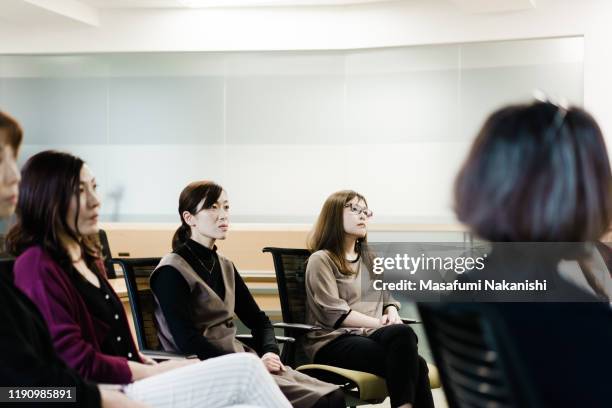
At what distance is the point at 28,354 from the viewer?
179cm

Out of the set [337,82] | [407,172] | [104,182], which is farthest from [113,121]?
[407,172]

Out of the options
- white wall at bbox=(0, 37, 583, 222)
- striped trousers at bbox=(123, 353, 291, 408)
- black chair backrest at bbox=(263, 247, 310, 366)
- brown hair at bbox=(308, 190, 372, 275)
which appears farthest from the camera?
white wall at bbox=(0, 37, 583, 222)

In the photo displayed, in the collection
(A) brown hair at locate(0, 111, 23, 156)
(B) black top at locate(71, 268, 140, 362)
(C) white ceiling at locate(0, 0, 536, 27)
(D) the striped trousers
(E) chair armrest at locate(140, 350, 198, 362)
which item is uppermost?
(C) white ceiling at locate(0, 0, 536, 27)

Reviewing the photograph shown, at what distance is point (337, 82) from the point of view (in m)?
6.29

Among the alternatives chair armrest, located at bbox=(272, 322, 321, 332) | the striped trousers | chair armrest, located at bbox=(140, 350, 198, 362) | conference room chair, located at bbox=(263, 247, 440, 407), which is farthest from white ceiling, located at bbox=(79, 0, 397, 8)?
the striped trousers

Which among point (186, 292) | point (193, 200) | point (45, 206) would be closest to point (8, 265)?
point (45, 206)

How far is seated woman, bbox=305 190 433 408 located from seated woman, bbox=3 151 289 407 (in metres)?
1.34

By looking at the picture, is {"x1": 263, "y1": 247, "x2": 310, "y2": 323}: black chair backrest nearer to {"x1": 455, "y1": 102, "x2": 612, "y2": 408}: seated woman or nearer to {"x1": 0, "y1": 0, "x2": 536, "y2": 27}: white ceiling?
{"x1": 0, "y1": 0, "x2": 536, "y2": 27}: white ceiling

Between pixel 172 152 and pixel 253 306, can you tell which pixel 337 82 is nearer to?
pixel 172 152

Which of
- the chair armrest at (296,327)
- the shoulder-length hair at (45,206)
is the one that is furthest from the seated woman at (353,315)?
the shoulder-length hair at (45,206)

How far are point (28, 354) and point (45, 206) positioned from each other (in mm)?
635

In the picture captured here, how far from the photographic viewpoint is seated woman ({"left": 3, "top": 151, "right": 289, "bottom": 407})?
7.41ft

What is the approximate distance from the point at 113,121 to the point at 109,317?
4376mm

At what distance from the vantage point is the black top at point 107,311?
241cm
